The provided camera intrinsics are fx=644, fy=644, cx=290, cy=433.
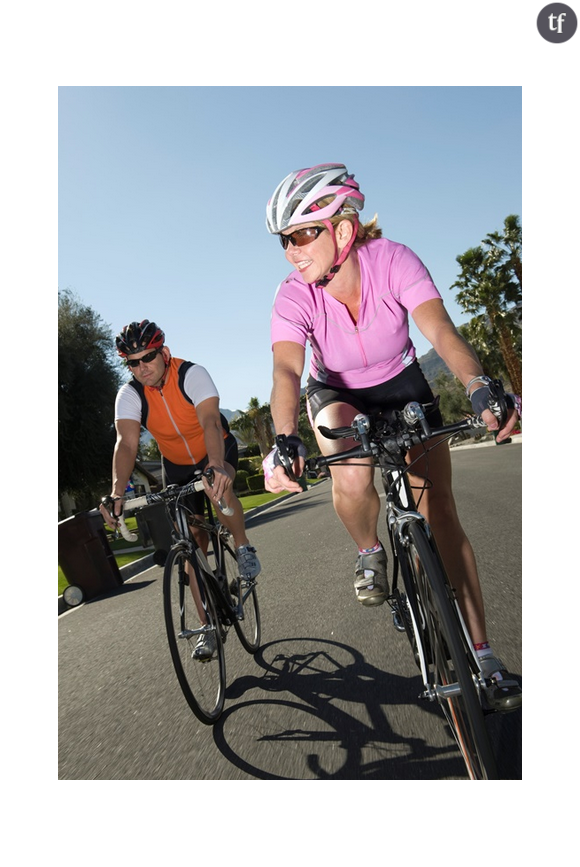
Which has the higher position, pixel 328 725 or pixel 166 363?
pixel 166 363

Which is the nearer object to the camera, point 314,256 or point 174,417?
point 314,256

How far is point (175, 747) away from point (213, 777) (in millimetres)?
355

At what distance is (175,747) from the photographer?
2.77 m

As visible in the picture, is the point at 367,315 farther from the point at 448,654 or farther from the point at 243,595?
the point at 243,595

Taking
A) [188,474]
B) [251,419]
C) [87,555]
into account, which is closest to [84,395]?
[87,555]

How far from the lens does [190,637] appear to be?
3312mm

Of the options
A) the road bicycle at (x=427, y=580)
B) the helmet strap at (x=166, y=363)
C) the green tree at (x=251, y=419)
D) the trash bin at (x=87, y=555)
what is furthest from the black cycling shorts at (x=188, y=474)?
the green tree at (x=251, y=419)

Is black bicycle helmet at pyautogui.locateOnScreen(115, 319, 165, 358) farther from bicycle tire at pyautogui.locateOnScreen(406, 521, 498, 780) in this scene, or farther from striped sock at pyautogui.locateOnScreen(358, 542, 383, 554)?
bicycle tire at pyautogui.locateOnScreen(406, 521, 498, 780)

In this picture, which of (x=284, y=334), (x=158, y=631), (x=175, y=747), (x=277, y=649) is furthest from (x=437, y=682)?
(x=158, y=631)

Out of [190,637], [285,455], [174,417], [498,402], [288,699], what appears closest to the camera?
[498,402]

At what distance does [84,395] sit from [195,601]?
6.22m

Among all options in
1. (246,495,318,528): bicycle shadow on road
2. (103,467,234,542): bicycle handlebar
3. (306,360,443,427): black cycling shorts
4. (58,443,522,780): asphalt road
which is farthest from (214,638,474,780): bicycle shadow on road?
(246,495,318,528): bicycle shadow on road
